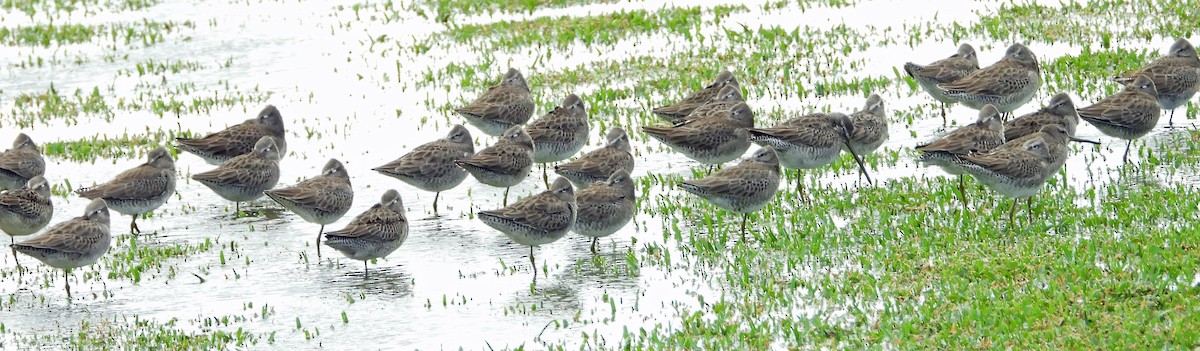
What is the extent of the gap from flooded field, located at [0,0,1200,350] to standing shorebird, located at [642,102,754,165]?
22.2 inches

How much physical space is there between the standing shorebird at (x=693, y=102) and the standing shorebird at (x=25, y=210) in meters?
8.05

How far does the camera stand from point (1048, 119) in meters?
17.1

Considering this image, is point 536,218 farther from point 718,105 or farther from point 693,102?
point 693,102

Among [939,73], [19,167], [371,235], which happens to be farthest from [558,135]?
[19,167]

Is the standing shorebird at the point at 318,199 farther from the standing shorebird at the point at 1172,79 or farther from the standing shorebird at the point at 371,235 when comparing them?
the standing shorebird at the point at 1172,79

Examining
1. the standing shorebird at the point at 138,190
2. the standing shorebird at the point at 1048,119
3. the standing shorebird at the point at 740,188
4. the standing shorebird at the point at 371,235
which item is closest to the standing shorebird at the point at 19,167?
the standing shorebird at the point at 138,190

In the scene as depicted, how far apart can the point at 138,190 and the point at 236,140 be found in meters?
2.46

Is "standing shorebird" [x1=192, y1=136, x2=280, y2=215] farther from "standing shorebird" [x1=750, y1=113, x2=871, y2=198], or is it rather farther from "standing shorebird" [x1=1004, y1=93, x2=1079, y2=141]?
"standing shorebird" [x1=1004, y1=93, x2=1079, y2=141]

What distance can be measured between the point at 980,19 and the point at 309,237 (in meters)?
14.5

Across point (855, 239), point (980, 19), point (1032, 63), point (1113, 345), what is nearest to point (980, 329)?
point (1113, 345)

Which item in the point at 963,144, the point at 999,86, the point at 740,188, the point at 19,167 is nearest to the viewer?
the point at 740,188

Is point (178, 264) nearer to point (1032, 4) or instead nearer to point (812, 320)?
point (812, 320)

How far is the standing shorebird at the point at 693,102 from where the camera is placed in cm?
1964

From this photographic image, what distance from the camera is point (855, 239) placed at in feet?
47.0
